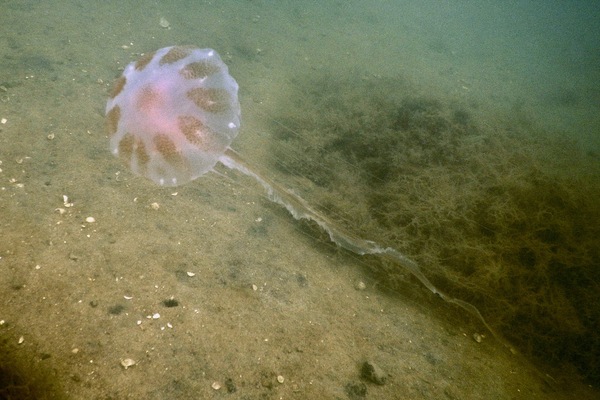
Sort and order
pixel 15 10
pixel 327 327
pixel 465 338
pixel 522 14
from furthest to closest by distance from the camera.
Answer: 1. pixel 522 14
2. pixel 15 10
3. pixel 465 338
4. pixel 327 327

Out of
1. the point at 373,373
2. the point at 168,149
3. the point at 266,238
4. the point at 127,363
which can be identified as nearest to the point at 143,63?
the point at 168,149

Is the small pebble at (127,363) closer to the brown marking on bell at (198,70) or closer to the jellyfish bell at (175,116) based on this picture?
the jellyfish bell at (175,116)

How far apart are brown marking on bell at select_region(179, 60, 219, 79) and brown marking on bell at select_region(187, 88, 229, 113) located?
21 cm

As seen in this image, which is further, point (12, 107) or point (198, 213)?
point (12, 107)

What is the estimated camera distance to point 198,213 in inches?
171

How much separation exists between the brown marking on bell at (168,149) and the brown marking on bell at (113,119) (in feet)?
2.16

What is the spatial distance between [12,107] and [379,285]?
6.32 meters

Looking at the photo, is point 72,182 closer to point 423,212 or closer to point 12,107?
point 12,107

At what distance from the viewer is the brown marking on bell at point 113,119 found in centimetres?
390

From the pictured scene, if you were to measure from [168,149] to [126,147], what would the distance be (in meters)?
0.58

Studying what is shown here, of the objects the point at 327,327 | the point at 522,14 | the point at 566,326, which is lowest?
the point at 327,327

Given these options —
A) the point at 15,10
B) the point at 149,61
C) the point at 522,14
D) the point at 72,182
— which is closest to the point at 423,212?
the point at 149,61

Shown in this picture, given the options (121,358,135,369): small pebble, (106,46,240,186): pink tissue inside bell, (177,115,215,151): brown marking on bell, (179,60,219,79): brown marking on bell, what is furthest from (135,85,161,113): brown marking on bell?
(121,358,135,369): small pebble

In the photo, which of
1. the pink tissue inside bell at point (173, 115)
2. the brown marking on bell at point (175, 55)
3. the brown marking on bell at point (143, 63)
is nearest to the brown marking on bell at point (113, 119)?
the pink tissue inside bell at point (173, 115)
